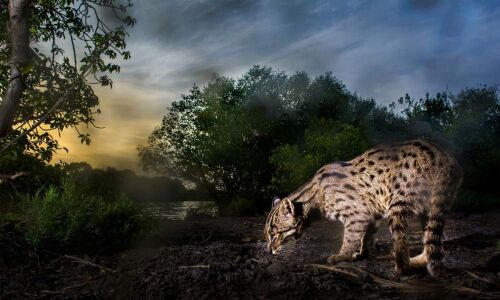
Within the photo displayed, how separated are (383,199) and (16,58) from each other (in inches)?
300

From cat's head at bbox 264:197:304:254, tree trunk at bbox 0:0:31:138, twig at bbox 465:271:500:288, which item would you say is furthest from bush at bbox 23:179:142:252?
twig at bbox 465:271:500:288

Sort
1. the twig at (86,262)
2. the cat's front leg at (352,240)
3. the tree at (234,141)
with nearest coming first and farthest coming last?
1. the twig at (86,262)
2. the cat's front leg at (352,240)
3. the tree at (234,141)

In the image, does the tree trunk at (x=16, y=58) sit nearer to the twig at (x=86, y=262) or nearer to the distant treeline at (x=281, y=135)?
the twig at (x=86, y=262)

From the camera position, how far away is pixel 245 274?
611 centimetres

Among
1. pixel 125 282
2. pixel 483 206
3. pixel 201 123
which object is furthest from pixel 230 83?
pixel 125 282

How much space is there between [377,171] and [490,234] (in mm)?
4284

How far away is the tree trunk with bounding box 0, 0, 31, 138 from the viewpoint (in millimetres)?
9750

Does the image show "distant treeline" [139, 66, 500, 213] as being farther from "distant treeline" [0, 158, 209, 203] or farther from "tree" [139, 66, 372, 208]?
"distant treeline" [0, 158, 209, 203]

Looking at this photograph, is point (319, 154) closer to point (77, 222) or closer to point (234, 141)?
point (234, 141)

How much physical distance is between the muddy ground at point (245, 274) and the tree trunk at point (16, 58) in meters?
3.23

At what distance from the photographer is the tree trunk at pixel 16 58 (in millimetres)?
9750

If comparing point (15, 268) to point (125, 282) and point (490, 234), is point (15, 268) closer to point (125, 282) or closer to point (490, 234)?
point (125, 282)

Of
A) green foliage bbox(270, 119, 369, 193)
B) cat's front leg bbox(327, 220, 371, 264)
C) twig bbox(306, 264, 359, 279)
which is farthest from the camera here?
green foliage bbox(270, 119, 369, 193)

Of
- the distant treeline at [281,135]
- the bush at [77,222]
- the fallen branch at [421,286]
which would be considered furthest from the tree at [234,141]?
the fallen branch at [421,286]
